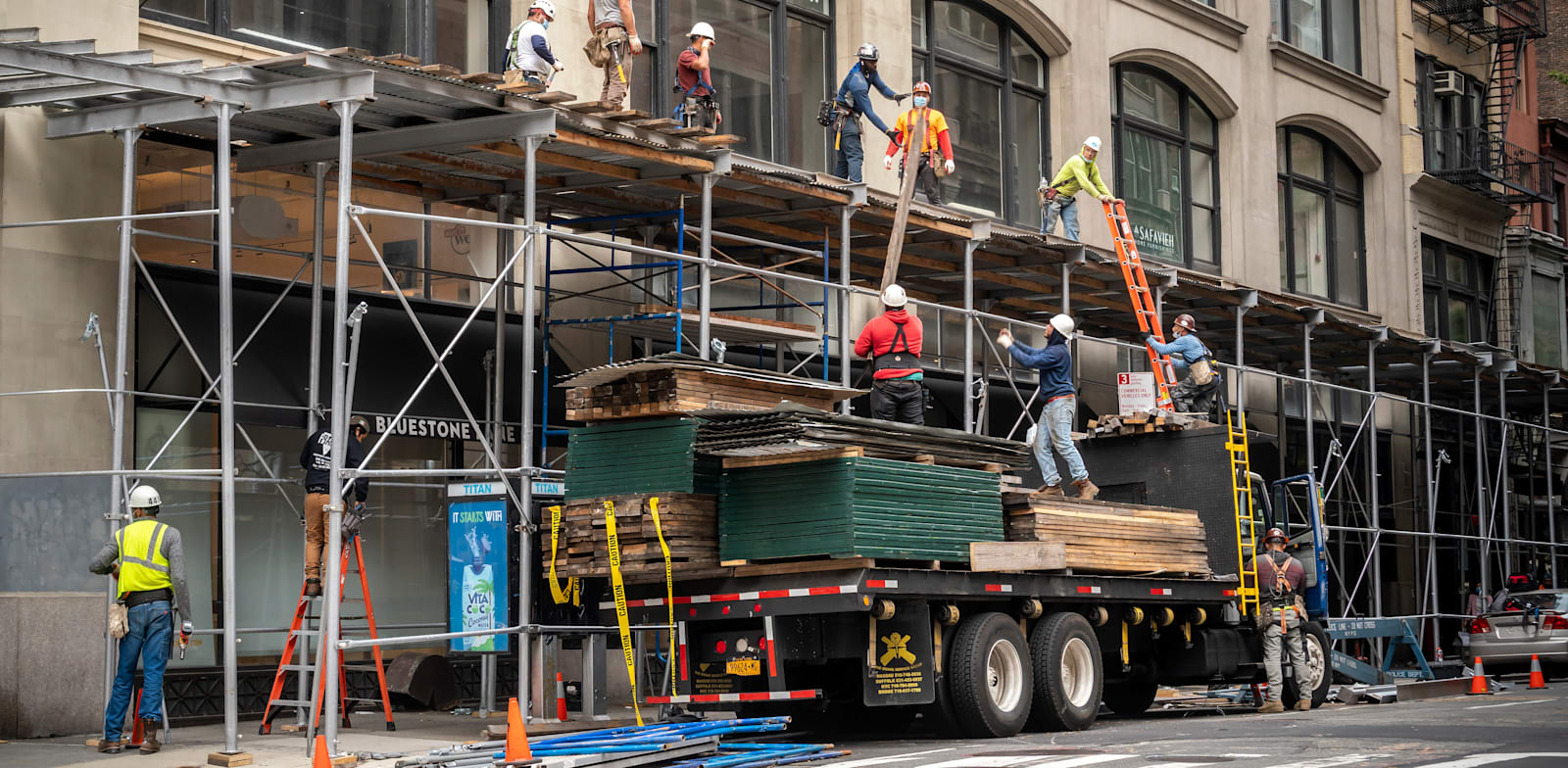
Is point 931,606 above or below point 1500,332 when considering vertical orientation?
below

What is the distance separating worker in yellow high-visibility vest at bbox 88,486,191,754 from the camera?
13758mm

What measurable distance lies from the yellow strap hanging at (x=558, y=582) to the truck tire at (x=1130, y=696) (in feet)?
20.9

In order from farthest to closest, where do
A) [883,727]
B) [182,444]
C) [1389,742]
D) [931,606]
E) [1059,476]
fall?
[1059,476] → [182,444] → [883,727] → [931,606] → [1389,742]

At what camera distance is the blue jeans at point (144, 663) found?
13.8 m

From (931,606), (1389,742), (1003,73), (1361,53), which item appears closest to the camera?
(1389,742)

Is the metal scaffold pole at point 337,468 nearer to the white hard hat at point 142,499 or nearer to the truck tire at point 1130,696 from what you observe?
the white hard hat at point 142,499

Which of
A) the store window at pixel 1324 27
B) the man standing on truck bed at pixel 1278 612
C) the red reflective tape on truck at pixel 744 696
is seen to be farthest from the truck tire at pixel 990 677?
the store window at pixel 1324 27

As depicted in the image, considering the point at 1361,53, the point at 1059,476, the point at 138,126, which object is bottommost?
the point at 1059,476

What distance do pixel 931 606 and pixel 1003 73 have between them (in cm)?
1555

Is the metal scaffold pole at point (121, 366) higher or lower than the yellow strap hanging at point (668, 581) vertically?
higher

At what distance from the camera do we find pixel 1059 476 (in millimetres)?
18359

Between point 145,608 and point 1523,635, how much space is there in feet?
65.4

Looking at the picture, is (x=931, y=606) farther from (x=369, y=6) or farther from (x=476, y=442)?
(x=369, y=6)

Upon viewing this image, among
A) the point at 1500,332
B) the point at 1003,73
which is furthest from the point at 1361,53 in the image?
the point at 1003,73
